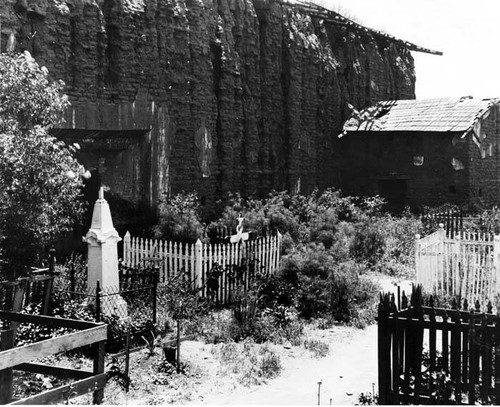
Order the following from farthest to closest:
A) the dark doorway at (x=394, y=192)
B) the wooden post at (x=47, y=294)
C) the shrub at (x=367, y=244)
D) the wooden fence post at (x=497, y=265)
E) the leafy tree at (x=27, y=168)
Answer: the dark doorway at (x=394, y=192), the shrub at (x=367, y=244), the wooden fence post at (x=497, y=265), the wooden post at (x=47, y=294), the leafy tree at (x=27, y=168)

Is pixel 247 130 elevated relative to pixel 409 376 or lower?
elevated

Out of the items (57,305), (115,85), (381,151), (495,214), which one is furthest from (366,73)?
(57,305)

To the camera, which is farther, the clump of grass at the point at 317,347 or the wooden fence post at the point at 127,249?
the wooden fence post at the point at 127,249

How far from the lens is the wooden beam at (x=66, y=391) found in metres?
5.19

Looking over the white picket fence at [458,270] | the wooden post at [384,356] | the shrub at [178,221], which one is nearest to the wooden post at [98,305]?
the wooden post at [384,356]

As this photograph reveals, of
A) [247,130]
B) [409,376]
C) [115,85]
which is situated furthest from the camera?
[247,130]

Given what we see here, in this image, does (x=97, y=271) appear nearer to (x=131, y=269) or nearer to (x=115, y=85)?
(x=131, y=269)

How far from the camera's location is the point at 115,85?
14.6 meters

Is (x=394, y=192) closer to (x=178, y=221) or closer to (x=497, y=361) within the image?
(x=178, y=221)

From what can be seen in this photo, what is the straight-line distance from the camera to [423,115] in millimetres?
24078

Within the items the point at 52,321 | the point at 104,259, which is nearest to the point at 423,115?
the point at 104,259

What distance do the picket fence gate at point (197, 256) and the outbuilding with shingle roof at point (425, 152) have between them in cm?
1126

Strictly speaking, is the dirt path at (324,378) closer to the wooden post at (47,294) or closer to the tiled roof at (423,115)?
the wooden post at (47,294)

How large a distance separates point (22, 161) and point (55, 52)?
5027mm
